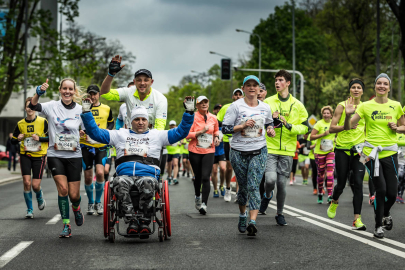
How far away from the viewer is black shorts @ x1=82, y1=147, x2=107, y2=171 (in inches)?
406

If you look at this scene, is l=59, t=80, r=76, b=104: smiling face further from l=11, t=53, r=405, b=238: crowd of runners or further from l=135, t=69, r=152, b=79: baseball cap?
l=135, t=69, r=152, b=79: baseball cap

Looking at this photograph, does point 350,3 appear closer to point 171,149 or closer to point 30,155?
point 171,149

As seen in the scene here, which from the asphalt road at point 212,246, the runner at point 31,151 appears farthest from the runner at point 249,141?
the runner at point 31,151

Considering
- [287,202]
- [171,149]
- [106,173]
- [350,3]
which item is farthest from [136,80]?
[350,3]

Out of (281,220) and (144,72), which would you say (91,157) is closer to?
(144,72)

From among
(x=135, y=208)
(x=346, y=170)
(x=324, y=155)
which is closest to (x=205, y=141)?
(x=346, y=170)

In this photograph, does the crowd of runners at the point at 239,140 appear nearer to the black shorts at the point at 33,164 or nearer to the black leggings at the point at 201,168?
the black shorts at the point at 33,164

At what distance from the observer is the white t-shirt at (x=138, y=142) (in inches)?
284

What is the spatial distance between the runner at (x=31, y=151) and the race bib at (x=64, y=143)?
7.85 feet

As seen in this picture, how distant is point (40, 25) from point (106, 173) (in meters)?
22.6

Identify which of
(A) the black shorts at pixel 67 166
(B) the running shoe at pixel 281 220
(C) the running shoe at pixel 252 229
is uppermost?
(A) the black shorts at pixel 67 166

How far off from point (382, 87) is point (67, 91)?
3945 millimetres

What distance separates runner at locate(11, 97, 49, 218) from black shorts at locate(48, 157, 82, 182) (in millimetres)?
Answer: 2421

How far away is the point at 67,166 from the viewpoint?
789 centimetres
